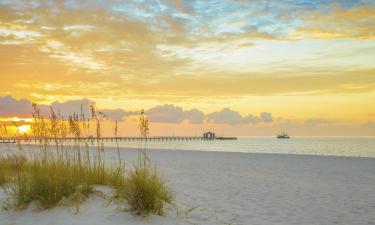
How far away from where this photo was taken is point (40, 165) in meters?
8.69

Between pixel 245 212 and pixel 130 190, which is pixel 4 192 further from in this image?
pixel 245 212

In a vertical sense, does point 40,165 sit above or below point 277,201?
above

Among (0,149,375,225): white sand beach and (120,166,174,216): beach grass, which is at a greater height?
(120,166,174,216): beach grass

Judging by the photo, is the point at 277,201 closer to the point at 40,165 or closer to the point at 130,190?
the point at 130,190

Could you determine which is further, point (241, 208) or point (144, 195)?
point (241, 208)

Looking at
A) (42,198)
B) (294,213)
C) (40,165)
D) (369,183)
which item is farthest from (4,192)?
(369,183)

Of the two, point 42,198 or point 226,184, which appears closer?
point 42,198

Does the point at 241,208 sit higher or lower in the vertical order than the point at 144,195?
lower

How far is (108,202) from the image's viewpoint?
26.1ft

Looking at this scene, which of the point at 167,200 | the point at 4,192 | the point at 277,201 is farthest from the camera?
the point at 277,201

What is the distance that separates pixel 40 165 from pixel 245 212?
4748mm

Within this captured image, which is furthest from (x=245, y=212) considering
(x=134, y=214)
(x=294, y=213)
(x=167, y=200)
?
(x=134, y=214)

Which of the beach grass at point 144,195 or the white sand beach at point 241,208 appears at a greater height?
the beach grass at point 144,195

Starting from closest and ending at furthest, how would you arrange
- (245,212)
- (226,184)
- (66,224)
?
(66,224), (245,212), (226,184)
